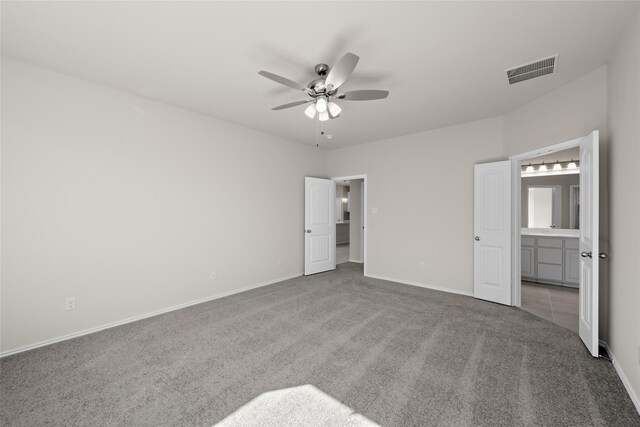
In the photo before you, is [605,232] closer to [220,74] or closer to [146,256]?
[220,74]

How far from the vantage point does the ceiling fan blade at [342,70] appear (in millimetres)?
1939

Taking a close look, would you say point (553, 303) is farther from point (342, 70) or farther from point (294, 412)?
point (342, 70)

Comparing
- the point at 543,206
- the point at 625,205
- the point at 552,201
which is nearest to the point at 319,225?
the point at 625,205

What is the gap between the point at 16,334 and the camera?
97.9 inches

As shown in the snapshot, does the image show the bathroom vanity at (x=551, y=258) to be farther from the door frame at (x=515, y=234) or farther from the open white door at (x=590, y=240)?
the open white door at (x=590, y=240)

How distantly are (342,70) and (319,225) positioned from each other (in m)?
3.80

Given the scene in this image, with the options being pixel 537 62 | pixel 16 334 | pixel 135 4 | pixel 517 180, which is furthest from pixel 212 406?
pixel 517 180

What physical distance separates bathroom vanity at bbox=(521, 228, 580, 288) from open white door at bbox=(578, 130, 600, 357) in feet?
7.84

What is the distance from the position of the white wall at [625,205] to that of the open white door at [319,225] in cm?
413

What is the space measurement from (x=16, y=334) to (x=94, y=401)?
1.41 m

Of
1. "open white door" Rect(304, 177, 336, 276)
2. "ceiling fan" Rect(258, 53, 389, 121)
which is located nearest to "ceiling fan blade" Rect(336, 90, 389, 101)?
"ceiling fan" Rect(258, 53, 389, 121)

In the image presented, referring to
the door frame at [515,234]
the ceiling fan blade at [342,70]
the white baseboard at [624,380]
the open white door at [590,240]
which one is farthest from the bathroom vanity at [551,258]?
the ceiling fan blade at [342,70]

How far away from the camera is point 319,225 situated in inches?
222

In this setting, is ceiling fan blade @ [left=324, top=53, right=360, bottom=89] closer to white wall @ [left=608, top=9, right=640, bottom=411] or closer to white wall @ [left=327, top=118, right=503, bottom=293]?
white wall @ [left=608, top=9, right=640, bottom=411]
